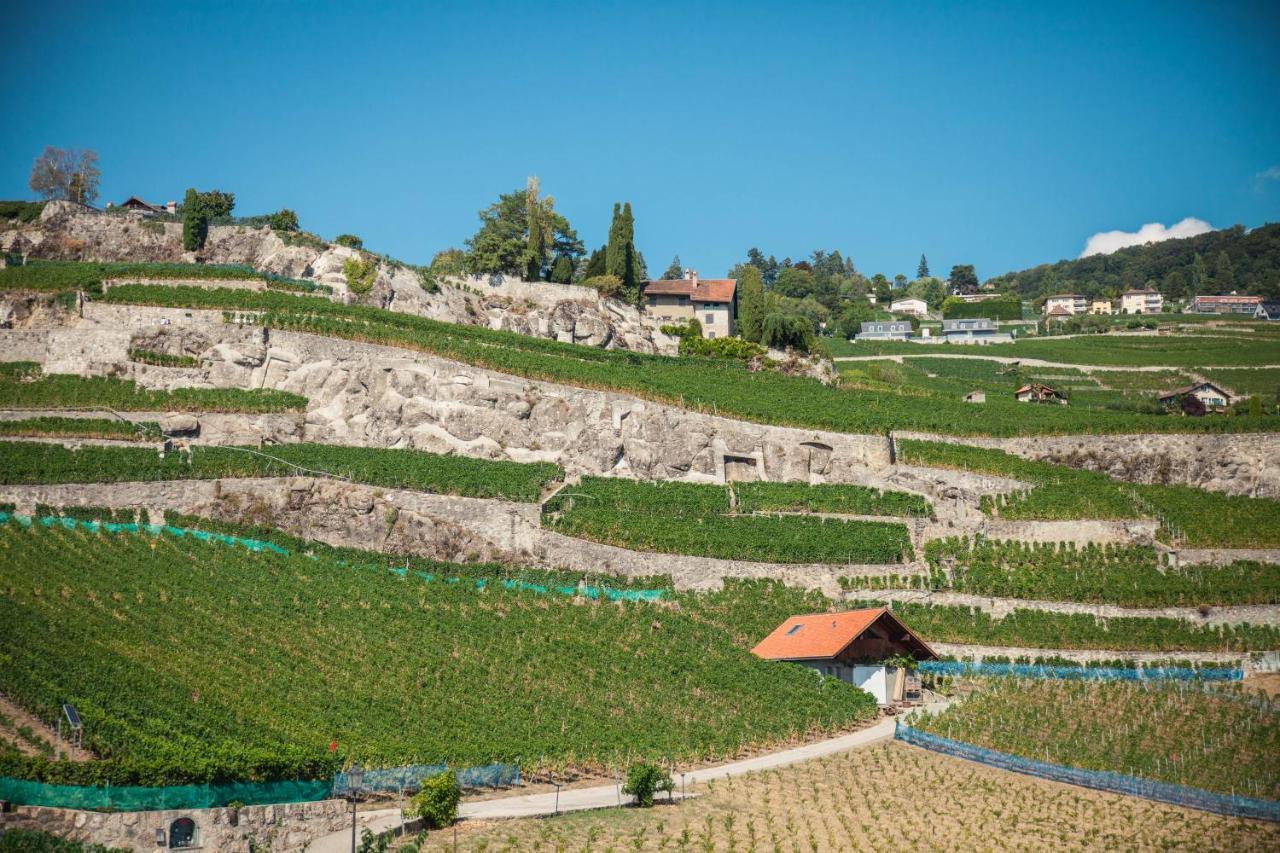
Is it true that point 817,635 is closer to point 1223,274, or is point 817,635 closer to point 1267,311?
point 1267,311

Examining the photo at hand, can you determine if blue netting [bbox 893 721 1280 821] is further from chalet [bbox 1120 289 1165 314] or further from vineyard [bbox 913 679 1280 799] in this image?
chalet [bbox 1120 289 1165 314]

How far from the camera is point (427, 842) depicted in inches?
1025

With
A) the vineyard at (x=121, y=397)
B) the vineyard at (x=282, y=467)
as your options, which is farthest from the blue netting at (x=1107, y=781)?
the vineyard at (x=121, y=397)

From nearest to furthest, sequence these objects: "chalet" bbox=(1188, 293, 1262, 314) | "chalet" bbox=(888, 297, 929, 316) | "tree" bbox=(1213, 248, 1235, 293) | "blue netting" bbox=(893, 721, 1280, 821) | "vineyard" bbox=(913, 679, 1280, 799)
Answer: "blue netting" bbox=(893, 721, 1280, 821), "vineyard" bbox=(913, 679, 1280, 799), "chalet" bbox=(1188, 293, 1262, 314), "chalet" bbox=(888, 297, 929, 316), "tree" bbox=(1213, 248, 1235, 293)

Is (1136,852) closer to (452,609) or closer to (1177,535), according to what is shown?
(452,609)

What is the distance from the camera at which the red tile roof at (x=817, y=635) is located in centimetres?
4150

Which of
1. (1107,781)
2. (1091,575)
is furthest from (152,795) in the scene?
(1091,575)

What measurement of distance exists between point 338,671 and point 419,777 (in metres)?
8.36

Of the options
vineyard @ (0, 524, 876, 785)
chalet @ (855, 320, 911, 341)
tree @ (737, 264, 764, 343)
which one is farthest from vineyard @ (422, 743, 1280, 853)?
chalet @ (855, 320, 911, 341)

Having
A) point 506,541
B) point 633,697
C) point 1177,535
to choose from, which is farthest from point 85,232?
point 1177,535

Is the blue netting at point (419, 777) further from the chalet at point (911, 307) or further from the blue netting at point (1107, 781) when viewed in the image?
the chalet at point (911, 307)

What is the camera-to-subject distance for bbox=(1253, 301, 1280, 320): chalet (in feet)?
372

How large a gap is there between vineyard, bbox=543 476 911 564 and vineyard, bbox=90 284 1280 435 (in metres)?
6.58

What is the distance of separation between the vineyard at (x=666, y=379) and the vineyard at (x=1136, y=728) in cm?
2030
